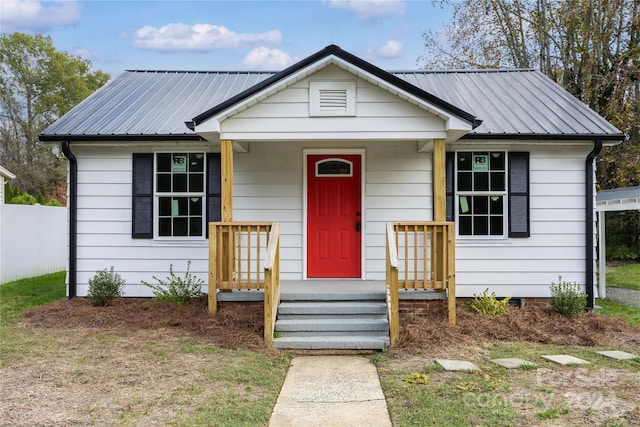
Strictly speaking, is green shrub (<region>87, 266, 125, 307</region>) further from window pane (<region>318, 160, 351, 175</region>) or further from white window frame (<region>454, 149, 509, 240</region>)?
white window frame (<region>454, 149, 509, 240</region>)

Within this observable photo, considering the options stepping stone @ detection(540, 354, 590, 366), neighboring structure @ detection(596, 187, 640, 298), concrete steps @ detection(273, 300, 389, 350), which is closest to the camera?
stepping stone @ detection(540, 354, 590, 366)

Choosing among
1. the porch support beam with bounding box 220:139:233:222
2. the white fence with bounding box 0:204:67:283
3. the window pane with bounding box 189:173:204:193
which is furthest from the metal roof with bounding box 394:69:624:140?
the white fence with bounding box 0:204:67:283

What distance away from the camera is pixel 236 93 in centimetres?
959

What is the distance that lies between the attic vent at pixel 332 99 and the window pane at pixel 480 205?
269 centimetres

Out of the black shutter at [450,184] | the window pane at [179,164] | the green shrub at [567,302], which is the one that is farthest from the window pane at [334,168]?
the green shrub at [567,302]

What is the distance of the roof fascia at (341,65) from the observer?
6.58 m

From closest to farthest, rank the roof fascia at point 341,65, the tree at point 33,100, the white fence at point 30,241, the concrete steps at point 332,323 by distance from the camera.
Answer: the concrete steps at point 332,323, the roof fascia at point 341,65, the white fence at point 30,241, the tree at point 33,100

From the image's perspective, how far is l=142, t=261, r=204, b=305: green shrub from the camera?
780cm

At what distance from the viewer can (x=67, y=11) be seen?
2031 centimetres

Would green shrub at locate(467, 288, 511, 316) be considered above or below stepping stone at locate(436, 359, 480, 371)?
above

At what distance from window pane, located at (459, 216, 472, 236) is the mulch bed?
1180 millimetres

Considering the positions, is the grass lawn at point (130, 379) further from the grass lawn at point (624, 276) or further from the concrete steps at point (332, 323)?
the grass lawn at point (624, 276)

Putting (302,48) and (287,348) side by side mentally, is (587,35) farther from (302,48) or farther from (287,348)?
(287,348)

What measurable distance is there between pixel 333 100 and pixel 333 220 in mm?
2200
